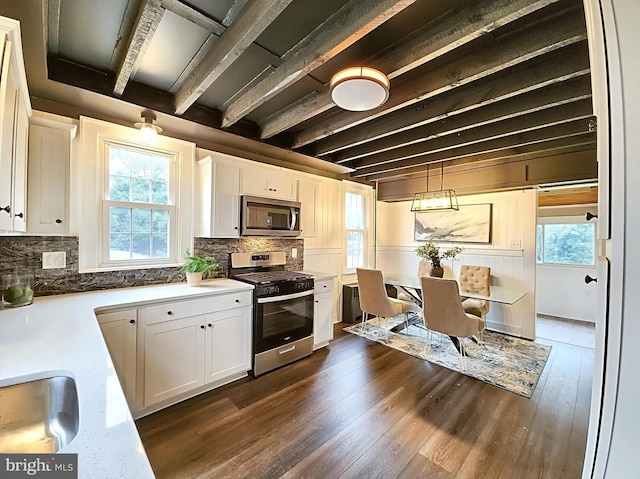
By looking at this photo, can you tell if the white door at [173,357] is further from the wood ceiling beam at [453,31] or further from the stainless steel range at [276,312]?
the wood ceiling beam at [453,31]

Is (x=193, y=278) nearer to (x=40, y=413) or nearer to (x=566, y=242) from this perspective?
(x=40, y=413)

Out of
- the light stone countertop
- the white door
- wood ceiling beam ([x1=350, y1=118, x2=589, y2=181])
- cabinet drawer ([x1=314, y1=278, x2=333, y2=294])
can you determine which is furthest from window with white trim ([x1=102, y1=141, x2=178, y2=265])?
wood ceiling beam ([x1=350, y1=118, x2=589, y2=181])

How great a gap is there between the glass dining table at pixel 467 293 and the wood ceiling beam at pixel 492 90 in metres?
1.98

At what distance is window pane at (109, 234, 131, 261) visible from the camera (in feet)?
7.91

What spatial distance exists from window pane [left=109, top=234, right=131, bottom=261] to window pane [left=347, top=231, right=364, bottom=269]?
3205 mm

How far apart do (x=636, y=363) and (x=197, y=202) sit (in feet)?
10.0

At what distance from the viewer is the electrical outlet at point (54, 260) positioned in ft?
7.01

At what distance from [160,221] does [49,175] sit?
0.85m

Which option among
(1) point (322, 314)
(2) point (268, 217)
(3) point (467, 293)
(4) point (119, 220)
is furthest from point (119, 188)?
(3) point (467, 293)

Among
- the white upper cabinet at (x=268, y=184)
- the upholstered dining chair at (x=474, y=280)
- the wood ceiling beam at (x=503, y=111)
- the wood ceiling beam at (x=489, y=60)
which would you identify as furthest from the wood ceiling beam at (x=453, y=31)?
the upholstered dining chair at (x=474, y=280)

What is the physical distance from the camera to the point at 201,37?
5.72 feet

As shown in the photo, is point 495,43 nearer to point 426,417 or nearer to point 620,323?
point 620,323

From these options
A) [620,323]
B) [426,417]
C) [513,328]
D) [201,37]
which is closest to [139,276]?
[201,37]

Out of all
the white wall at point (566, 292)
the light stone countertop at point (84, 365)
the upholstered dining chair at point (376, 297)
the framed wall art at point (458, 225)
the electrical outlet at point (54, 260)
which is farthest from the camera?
the white wall at point (566, 292)
